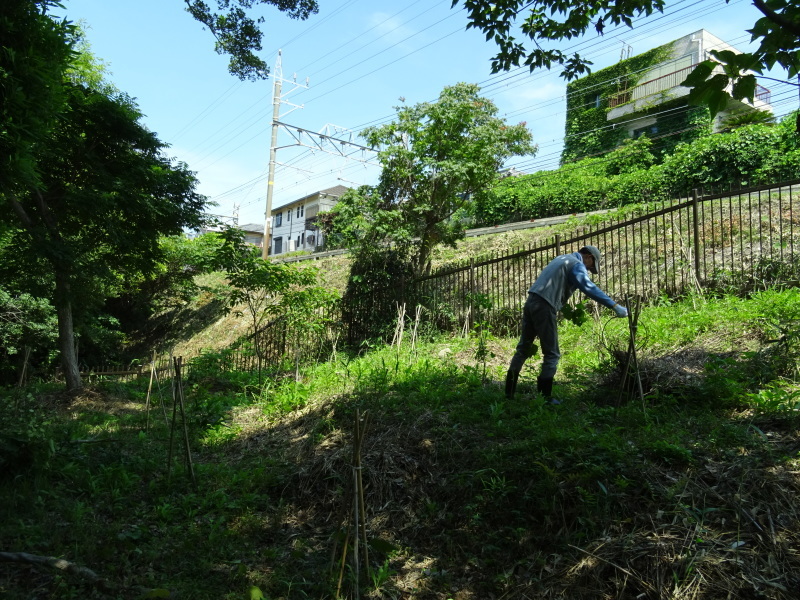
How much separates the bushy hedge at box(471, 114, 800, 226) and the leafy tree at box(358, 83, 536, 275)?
2.41ft

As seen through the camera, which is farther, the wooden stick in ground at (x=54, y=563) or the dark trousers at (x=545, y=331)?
the dark trousers at (x=545, y=331)

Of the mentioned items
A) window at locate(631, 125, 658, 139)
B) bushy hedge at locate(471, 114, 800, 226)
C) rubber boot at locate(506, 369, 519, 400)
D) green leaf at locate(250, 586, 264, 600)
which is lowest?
green leaf at locate(250, 586, 264, 600)

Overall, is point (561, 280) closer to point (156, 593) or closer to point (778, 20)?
point (778, 20)

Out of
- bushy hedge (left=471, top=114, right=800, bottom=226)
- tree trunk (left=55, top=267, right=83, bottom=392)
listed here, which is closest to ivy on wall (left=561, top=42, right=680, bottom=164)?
bushy hedge (left=471, top=114, right=800, bottom=226)

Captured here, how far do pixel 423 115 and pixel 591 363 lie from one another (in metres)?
6.36

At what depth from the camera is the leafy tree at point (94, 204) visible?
8086 mm

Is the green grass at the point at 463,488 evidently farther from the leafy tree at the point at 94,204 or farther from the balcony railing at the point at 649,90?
the balcony railing at the point at 649,90

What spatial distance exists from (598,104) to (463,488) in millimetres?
27472

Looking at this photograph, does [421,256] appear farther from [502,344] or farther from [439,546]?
[439,546]

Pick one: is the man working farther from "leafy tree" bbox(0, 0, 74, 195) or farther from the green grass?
"leafy tree" bbox(0, 0, 74, 195)

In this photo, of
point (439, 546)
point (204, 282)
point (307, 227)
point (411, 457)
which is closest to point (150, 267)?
point (411, 457)

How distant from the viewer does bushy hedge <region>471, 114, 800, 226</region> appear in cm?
1488

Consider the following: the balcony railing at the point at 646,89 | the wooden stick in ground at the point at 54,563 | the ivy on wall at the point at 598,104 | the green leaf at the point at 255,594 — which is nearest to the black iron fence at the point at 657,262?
the green leaf at the point at 255,594

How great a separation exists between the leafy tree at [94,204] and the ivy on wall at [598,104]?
22.1m
